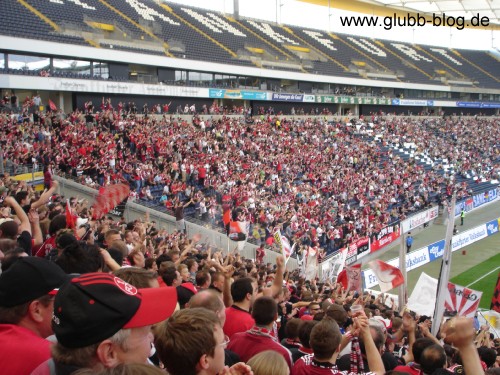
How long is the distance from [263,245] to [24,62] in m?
15.6

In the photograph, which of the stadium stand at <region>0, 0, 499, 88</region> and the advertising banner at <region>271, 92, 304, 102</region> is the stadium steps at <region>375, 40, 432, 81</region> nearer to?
the stadium stand at <region>0, 0, 499, 88</region>

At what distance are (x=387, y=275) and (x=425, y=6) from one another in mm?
49235

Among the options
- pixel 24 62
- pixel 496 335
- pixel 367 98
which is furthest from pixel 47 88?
pixel 367 98

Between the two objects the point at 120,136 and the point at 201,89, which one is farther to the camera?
the point at 201,89

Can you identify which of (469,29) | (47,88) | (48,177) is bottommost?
(48,177)

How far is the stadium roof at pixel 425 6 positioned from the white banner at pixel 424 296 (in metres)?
46.1

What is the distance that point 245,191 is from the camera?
23344 millimetres

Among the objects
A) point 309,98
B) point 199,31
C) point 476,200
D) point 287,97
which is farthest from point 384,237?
point 199,31

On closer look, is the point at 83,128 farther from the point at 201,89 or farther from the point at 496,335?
the point at 496,335

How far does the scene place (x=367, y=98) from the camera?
159ft

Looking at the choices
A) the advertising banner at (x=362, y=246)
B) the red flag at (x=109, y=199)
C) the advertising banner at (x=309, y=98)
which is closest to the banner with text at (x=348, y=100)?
the advertising banner at (x=309, y=98)

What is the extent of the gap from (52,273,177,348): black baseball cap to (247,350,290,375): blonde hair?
32.6 inches

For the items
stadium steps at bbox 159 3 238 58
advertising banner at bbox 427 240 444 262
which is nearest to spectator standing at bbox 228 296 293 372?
advertising banner at bbox 427 240 444 262

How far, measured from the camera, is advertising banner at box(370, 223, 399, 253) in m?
25.6
